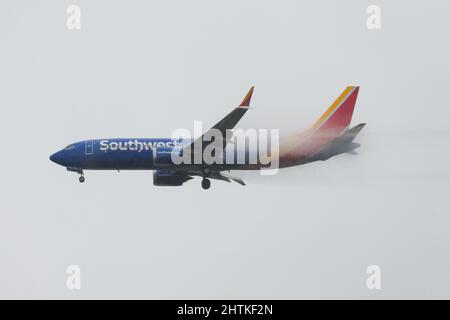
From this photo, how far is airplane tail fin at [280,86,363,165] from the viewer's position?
6669 cm

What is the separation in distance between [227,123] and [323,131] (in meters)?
8.22

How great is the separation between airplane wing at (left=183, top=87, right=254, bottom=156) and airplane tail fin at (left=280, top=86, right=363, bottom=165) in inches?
171

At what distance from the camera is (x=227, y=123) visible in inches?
2537

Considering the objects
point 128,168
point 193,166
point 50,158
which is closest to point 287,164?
point 193,166

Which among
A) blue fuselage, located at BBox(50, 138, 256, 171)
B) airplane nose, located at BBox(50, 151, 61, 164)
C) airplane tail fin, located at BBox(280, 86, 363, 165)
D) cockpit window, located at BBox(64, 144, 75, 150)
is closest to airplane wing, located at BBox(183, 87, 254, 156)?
blue fuselage, located at BBox(50, 138, 256, 171)

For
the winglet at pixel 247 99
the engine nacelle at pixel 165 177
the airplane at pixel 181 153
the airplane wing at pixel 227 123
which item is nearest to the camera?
the winglet at pixel 247 99

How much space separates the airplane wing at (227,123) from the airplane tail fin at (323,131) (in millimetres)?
4352

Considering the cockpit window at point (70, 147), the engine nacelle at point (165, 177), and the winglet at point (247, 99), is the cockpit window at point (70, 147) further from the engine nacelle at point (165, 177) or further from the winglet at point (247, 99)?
the winglet at point (247, 99)

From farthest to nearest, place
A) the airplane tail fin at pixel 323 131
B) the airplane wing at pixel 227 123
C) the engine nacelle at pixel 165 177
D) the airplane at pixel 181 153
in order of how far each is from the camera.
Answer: the engine nacelle at pixel 165 177, the airplane tail fin at pixel 323 131, the airplane at pixel 181 153, the airplane wing at pixel 227 123

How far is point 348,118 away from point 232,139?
32.3ft

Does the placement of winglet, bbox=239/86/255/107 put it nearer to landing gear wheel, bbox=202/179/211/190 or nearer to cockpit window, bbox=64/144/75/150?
landing gear wheel, bbox=202/179/211/190

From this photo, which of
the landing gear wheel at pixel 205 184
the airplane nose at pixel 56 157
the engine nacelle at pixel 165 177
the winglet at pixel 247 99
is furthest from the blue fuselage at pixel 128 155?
the winglet at pixel 247 99

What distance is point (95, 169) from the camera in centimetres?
6781

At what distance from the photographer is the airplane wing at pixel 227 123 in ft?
204
